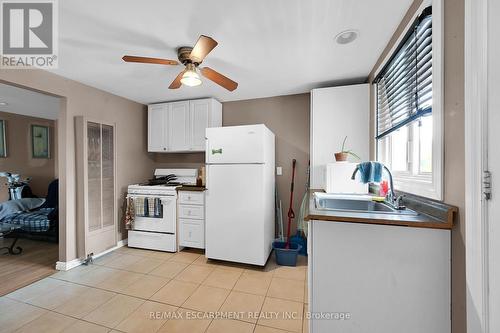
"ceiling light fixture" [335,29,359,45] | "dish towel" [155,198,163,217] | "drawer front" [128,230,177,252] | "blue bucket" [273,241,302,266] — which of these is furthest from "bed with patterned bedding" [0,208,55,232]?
"ceiling light fixture" [335,29,359,45]

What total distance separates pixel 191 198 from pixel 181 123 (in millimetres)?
1223

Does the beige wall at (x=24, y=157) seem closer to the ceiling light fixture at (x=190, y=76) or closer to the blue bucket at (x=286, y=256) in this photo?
the ceiling light fixture at (x=190, y=76)

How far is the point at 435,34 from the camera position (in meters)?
1.09

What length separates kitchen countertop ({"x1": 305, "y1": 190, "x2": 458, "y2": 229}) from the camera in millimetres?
987

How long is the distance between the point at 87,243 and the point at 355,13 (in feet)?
11.8

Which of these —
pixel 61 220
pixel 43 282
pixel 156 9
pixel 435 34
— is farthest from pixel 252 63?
pixel 43 282

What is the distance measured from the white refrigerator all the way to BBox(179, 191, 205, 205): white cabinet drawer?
317mm

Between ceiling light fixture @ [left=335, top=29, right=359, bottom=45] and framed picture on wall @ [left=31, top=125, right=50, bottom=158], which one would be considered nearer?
ceiling light fixture @ [left=335, top=29, right=359, bottom=45]

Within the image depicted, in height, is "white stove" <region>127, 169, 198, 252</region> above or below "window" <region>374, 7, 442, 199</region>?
below

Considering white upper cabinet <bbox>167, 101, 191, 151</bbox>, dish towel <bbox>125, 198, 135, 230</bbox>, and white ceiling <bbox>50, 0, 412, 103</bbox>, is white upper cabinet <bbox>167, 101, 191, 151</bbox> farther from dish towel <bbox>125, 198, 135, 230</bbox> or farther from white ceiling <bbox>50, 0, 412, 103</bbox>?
dish towel <bbox>125, 198, 135, 230</bbox>

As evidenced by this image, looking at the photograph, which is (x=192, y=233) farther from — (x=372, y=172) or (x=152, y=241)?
(x=372, y=172)

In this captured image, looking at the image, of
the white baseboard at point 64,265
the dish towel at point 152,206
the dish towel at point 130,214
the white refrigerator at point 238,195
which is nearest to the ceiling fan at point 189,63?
the white refrigerator at point 238,195

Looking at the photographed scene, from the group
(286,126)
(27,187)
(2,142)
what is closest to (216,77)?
(286,126)

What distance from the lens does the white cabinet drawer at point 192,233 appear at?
285 cm
